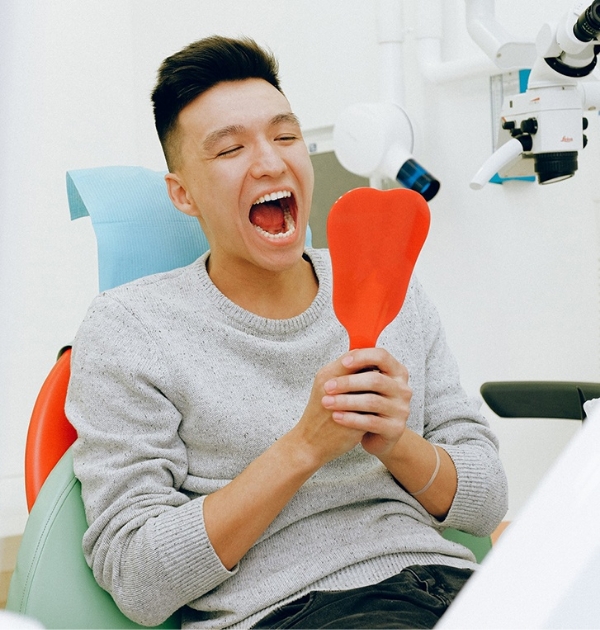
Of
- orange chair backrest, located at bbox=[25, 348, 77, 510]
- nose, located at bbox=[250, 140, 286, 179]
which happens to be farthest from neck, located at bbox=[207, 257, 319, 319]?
orange chair backrest, located at bbox=[25, 348, 77, 510]

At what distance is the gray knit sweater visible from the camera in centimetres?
98

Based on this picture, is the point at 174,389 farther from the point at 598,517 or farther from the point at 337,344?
the point at 598,517

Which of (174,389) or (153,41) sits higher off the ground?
(153,41)

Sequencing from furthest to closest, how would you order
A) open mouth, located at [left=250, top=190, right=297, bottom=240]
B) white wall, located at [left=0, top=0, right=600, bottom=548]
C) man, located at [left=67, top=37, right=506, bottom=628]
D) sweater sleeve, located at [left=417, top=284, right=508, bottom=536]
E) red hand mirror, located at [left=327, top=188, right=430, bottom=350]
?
white wall, located at [left=0, top=0, right=600, bottom=548] → open mouth, located at [left=250, top=190, right=297, bottom=240] → sweater sleeve, located at [left=417, top=284, right=508, bottom=536] → man, located at [left=67, top=37, right=506, bottom=628] → red hand mirror, located at [left=327, top=188, right=430, bottom=350]

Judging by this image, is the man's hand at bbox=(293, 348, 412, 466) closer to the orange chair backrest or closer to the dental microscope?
the orange chair backrest

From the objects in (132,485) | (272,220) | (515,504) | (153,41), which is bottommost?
(515,504)

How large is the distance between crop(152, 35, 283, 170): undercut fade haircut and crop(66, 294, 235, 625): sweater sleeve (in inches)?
12.5

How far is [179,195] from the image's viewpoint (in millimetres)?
1268

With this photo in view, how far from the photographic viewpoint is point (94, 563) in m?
1.01

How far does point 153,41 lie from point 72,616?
213 cm

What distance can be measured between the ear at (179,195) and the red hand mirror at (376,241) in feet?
1.47

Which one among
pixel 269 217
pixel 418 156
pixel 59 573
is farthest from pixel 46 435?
pixel 418 156

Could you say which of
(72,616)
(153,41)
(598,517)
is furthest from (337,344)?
(153,41)

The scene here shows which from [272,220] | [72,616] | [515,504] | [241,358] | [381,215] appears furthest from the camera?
[515,504]
